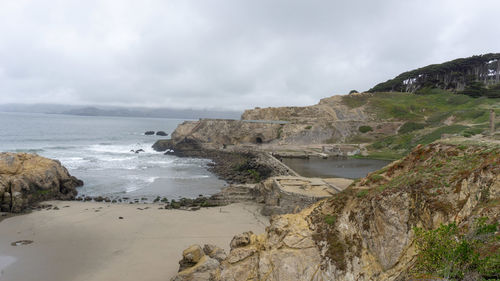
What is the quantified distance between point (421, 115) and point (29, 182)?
190 ft

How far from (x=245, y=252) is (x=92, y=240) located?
1133 cm

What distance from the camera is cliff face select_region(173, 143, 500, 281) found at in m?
6.16

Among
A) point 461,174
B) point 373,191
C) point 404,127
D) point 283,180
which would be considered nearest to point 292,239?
point 373,191

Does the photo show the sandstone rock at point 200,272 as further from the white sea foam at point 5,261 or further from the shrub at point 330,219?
the white sea foam at point 5,261

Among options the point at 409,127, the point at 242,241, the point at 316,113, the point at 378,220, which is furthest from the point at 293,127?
the point at 378,220

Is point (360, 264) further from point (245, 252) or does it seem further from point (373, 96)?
point (373, 96)

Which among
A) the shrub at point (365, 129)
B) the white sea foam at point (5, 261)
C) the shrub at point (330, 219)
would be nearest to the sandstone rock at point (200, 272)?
the shrub at point (330, 219)

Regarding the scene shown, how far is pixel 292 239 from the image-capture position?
7836mm

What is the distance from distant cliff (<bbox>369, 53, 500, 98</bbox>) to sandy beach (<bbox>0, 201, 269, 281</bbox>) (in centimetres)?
6010

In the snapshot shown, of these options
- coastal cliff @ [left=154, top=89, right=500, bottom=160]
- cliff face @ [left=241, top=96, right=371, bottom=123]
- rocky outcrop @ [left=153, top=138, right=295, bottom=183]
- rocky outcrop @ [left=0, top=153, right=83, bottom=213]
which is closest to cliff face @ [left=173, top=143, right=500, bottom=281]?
rocky outcrop @ [left=153, top=138, right=295, bottom=183]

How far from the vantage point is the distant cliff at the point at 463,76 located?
5693 centimetres

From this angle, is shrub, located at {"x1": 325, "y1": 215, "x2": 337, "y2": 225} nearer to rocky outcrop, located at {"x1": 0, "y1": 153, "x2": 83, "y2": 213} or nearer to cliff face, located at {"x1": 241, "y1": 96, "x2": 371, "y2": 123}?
rocky outcrop, located at {"x1": 0, "y1": 153, "x2": 83, "y2": 213}

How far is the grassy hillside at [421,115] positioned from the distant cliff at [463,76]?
3867mm

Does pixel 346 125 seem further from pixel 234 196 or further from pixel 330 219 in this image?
pixel 330 219
